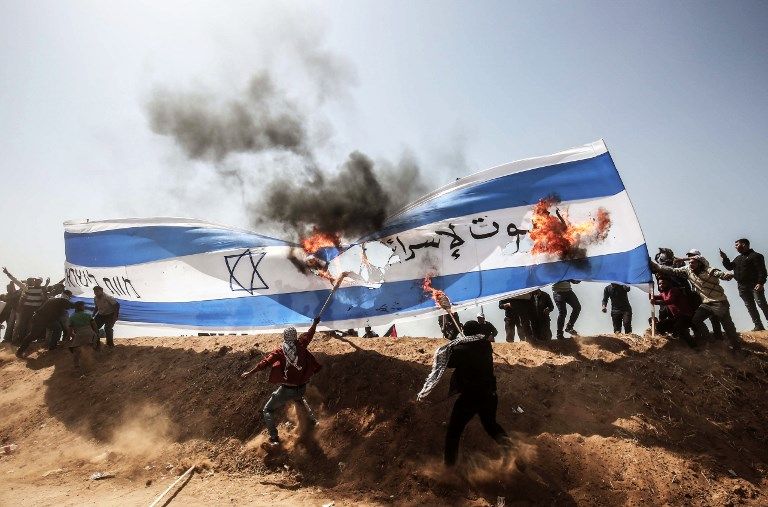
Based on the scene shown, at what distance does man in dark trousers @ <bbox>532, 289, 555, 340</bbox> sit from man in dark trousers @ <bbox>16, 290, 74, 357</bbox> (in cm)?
1182

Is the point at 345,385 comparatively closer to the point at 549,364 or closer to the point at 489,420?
the point at 489,420

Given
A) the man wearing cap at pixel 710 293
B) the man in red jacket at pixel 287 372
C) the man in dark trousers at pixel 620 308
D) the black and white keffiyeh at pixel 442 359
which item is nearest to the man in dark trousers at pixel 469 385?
the black and white keffiyeh at pixel 442 359

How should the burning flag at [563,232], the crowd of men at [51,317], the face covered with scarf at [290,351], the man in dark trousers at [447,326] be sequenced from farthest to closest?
the crowd of men at [51,317] < the man in dark trousers at [447,326] < the burning flag at [563,232] < the face covered with scarf at [290,351]

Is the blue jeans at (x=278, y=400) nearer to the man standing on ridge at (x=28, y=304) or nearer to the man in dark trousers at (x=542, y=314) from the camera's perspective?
the man in dark trousers at (x=542, y=314)

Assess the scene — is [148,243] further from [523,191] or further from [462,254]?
[523,191]

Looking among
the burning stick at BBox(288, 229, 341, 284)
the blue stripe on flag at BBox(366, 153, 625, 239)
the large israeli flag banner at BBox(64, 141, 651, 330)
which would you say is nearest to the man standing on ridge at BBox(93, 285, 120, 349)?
the large israeli flag banner at BBox(64, 141, 651, 330)

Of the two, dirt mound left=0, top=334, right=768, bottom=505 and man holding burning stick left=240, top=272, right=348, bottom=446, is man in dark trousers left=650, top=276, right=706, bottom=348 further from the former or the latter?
man holding burning stick left=240, top=272, right=348, bottom=446

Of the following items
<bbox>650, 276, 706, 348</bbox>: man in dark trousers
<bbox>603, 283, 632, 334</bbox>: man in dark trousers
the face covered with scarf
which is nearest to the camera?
the face covered with scarf

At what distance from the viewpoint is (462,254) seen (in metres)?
7.96

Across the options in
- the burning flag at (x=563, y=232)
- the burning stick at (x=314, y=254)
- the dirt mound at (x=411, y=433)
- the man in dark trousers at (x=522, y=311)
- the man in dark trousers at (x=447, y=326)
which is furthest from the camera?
the man in dark trousers at (x=447, y=326)

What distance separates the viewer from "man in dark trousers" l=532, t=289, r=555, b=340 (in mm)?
8633

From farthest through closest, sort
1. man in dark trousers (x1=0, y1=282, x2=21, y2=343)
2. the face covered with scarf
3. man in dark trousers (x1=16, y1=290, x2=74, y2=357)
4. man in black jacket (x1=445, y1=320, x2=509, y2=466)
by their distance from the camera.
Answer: man in dark trousers (x1=0, y1=282, x2=21, y2=343)
man in dark trousers (x1=16, y1=290, x2=74, y2=357)
the face covered with scarf
man in black jacket (x1=445, y1=320, x2=509, y2=466)

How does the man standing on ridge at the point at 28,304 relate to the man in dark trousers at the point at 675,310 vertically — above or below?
above

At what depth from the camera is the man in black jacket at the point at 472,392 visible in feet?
17.0
